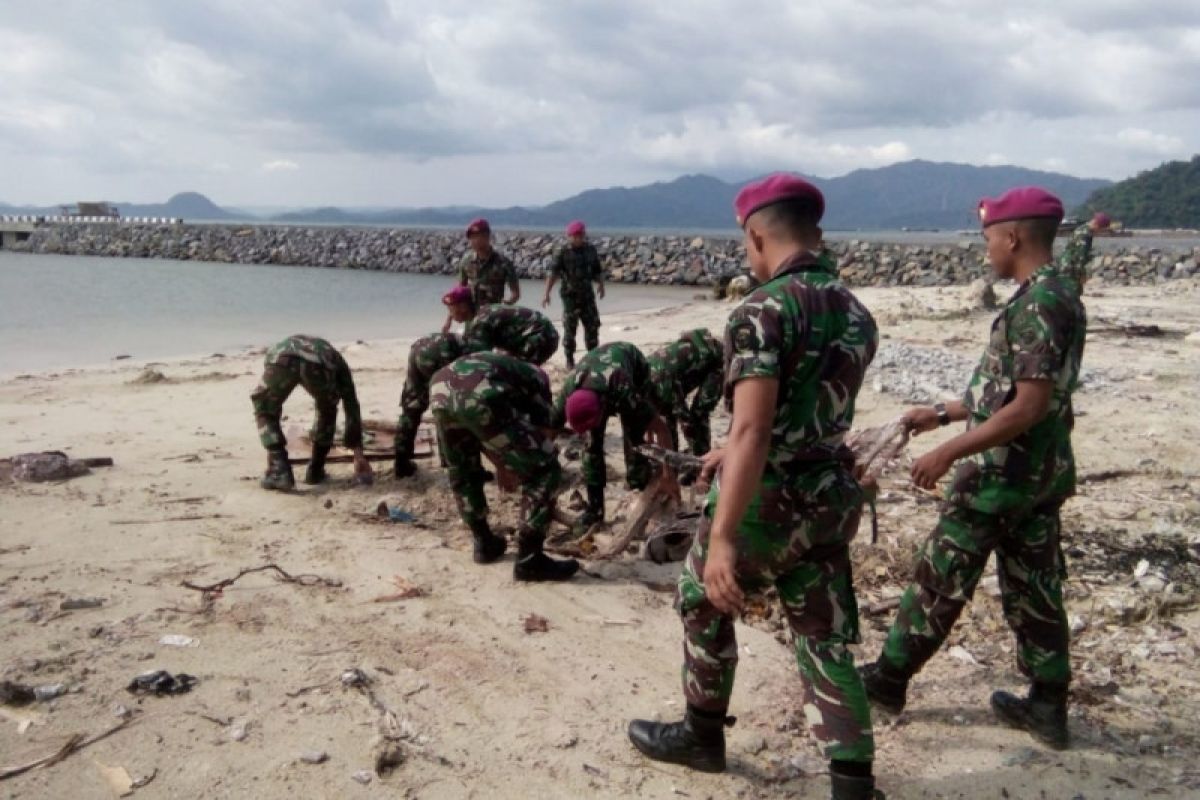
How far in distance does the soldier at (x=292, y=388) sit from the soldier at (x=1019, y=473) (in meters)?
4.37

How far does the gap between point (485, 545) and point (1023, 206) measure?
10.6ft

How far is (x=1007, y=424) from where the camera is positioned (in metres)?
2.72

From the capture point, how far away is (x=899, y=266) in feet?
90.1

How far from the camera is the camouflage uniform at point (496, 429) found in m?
4.61

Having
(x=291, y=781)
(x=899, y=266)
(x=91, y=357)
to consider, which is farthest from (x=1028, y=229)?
(x=899, y=266)

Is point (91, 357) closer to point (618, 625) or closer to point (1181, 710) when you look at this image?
point (618, 625)

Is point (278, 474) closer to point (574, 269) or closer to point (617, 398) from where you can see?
point (617, 398)

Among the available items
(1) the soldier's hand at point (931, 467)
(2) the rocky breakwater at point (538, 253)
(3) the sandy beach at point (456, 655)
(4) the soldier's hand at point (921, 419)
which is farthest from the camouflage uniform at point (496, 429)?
(2) the rocky breakwater at point (538, 253)

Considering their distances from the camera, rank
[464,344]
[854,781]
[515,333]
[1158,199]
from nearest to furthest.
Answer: [854,781] < [515,333] < [464,344] < [1158,199]

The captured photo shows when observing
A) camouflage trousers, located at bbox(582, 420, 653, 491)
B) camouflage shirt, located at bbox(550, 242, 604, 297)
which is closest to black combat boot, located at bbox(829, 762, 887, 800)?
camouflage trousers, located at bbox(582, 420, 653, 491)

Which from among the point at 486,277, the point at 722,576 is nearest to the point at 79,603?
the point at 722,576

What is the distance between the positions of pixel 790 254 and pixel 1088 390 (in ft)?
24.5

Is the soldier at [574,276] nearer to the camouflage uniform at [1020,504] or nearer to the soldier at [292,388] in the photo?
the soldier at [292,388]

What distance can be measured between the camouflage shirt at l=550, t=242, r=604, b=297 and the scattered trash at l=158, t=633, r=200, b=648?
782 cm
